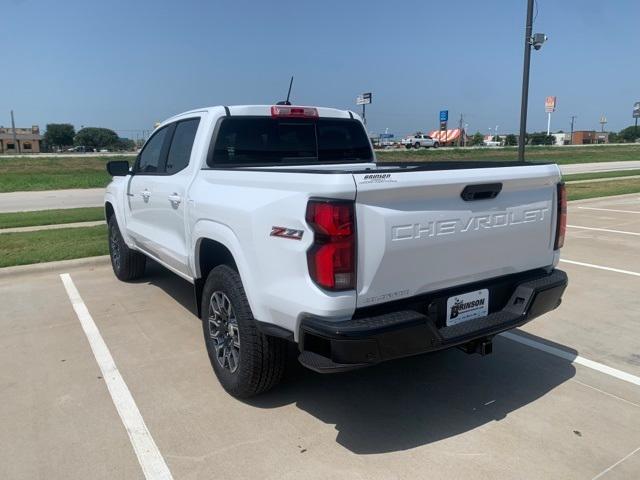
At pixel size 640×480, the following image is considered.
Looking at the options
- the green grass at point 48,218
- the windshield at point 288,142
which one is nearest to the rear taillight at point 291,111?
the windshield at point 288,142

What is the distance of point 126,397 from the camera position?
370 centimetres

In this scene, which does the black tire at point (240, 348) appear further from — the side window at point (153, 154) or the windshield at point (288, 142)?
the side window at point (153, 154)

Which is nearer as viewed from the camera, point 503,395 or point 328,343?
point 328,343

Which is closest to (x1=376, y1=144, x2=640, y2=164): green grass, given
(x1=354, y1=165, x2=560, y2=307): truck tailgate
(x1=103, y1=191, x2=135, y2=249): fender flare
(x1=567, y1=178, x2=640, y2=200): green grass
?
(x1=567, y1=178, x2=640, y2=200): green grass

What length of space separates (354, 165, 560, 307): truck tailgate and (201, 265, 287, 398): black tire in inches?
33.0

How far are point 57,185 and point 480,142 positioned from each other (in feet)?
297

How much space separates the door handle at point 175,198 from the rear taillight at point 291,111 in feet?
3.39

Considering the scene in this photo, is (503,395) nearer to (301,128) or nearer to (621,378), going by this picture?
(621,378)

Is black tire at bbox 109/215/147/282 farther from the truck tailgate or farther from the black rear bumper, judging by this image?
the truck tailgate

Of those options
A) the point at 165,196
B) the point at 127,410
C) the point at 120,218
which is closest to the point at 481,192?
the point at 127,410

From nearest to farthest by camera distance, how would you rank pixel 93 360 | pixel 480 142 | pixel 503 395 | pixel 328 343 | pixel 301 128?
pixel 328 343, pixel 503 395, pixel 93 360, pixel 301 128, pixel 480 142

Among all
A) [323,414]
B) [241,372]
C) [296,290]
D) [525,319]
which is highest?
[296,290]

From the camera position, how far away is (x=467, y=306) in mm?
3178

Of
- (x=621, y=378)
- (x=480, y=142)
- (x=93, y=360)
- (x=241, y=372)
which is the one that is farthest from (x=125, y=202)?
(x=480, y=142)
